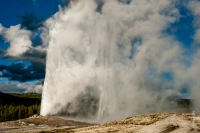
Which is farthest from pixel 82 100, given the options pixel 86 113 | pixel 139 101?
pixel 139 101

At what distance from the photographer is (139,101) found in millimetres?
133625

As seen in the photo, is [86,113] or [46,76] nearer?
[46,76]

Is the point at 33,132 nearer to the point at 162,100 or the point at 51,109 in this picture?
the point at 51,109

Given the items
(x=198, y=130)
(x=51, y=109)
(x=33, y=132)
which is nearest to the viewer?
(x=198, y=130)

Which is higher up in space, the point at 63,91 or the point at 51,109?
the point at 63,91

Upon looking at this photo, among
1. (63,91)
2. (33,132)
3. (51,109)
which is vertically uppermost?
(63,91)

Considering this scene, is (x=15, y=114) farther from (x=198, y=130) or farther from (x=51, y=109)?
(x=198, y=130)

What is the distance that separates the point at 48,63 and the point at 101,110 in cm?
2939

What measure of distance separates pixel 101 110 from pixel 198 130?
67.3 metres

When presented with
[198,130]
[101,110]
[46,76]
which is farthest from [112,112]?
[198,130]

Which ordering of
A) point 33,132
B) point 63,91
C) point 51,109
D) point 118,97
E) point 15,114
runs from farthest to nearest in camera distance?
point 15,114 → point 118,97 → point 63,91 → point 51,109 → point 33,132

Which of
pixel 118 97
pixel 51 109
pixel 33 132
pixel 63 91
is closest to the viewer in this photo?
pixel 33 132

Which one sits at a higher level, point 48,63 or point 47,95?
point 48,63

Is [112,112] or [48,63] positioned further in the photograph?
[112,112]
